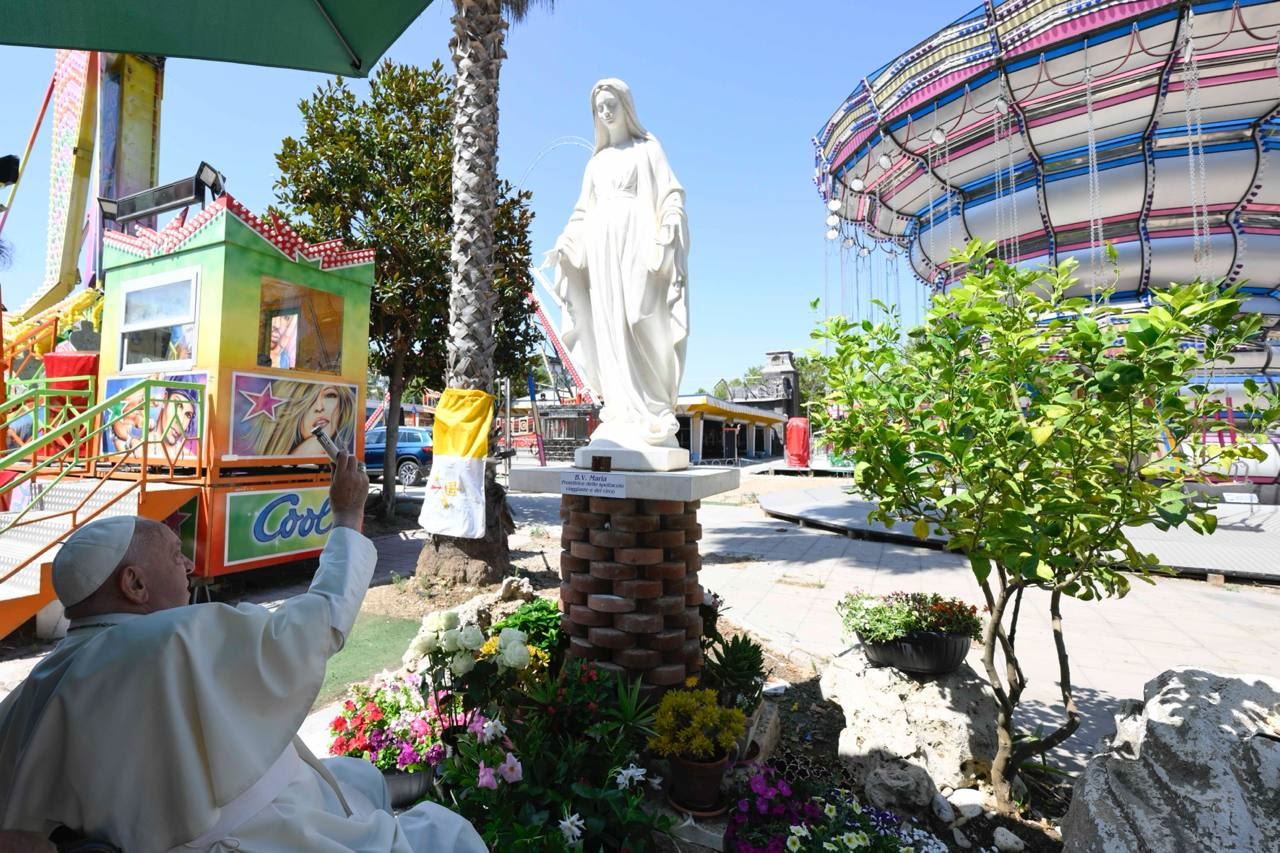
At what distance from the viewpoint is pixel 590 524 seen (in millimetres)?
3252

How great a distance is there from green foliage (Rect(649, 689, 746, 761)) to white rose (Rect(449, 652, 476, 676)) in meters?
0.87

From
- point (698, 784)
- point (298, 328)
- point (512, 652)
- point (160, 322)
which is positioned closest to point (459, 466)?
point (298, 328)

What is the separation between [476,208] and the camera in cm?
700

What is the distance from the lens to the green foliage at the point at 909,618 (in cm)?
317

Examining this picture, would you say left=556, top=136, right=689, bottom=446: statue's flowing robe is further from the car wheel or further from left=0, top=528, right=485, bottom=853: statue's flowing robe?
the car wheel

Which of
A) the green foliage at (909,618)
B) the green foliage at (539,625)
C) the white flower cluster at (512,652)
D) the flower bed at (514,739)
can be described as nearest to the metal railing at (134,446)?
the green foliage at (539,625)

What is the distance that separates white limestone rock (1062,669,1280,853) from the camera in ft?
6.32

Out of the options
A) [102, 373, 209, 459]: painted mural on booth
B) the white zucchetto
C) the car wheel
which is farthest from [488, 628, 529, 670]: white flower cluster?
the car wheel

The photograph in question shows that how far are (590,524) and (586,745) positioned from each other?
113cm

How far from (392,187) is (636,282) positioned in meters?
8.42

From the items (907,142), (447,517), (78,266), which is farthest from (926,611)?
(78,266)

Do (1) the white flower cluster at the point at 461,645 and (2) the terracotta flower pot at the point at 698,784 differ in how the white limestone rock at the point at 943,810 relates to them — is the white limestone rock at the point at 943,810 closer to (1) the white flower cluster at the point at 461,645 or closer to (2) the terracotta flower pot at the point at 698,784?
(2) the terracotta flower pot at the point at 698,784

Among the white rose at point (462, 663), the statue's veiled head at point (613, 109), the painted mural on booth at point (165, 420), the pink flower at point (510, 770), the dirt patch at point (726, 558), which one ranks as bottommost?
the dirt patch at point (726, 558)

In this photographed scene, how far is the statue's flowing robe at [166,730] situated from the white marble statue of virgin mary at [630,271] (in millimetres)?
2170
